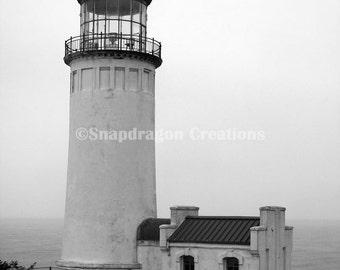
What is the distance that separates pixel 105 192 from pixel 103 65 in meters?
6.05

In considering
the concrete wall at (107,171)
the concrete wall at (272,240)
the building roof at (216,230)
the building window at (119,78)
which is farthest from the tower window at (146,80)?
the concrete wall at (272,240)

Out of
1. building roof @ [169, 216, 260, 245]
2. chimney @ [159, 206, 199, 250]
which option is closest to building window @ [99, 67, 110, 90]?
chimney @ [159, 206, 199, 250]

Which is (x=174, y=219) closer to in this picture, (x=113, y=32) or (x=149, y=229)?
(x=149, y=229)

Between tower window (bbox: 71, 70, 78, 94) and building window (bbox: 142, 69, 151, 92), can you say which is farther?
building window (bbox: 142, 69, 151, 92)

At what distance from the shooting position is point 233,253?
27375mm

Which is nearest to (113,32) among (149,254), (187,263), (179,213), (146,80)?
(146,80)

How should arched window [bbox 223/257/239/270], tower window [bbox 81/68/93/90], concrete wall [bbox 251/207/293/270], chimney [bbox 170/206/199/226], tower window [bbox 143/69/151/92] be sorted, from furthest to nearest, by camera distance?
tower window [bbox 143/69/151/92] < tower window [bbox 81/68/93/90] < chimney [bbox 170/206/199/226] < arched window [bbox 223/257/239/270] < concrete wall [bbox 251/207/293/270]

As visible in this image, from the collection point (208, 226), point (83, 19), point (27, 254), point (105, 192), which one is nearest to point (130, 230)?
point (105, 192)

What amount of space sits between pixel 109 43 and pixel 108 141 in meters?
4.78

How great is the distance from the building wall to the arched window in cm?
22

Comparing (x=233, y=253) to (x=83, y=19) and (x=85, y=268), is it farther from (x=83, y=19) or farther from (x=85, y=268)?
(x=83, y=19)

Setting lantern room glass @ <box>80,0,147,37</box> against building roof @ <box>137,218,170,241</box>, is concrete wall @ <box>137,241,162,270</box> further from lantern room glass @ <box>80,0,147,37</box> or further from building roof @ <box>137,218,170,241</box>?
lantern room glass @ <box>80,0,147,37</box>

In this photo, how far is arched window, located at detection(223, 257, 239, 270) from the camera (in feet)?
90.4

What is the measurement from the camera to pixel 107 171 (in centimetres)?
3120
